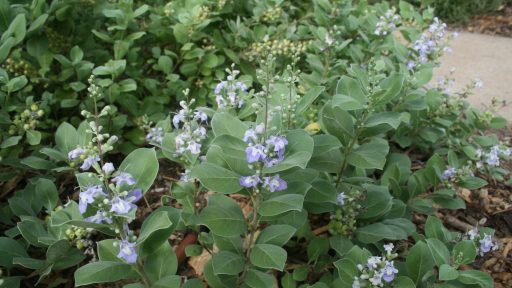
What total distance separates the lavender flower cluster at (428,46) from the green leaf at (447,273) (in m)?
1.44

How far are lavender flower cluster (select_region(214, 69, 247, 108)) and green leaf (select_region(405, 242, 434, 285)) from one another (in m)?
0.94

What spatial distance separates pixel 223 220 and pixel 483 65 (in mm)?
4362

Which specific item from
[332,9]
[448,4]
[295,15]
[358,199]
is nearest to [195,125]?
[358,199]

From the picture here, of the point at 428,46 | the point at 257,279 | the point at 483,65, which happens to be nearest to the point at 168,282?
the point at 257,279

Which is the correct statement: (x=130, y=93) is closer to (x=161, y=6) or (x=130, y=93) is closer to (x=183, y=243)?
(x=161, y=6)

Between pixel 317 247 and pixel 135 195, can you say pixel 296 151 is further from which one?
pixel 317 247

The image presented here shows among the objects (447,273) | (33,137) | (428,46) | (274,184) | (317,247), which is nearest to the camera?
(274,184)

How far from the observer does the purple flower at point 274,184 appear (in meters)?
1.54

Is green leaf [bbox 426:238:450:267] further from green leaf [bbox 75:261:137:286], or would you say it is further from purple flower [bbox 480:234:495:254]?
green leaf [bbox 75:261:137:286]

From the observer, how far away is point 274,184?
1539 mm

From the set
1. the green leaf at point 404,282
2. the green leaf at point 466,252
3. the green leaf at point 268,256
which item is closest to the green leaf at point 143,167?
the green leaf at point 268,256

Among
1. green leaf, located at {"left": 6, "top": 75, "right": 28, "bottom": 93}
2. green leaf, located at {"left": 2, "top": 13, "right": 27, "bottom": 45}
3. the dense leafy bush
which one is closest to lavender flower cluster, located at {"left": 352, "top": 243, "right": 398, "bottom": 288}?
green leaf, located at {"left": 6, "top": 75, "right": 28, "bottom": 93}

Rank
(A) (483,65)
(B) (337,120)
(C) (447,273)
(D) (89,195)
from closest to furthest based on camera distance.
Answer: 1. (D) (89,195)
2. (C) (447,273)
3. (B) (337,120)
4. (A) (483,65)

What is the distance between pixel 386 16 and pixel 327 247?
1.81 m
